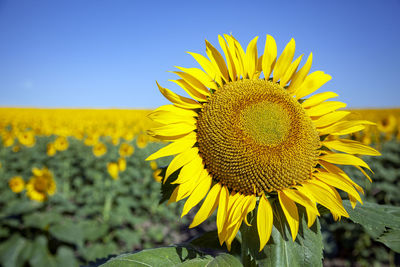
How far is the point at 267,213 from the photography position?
4.01 feet

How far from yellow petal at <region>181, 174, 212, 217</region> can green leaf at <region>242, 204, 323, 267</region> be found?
0.87ft

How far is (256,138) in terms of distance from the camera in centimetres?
141

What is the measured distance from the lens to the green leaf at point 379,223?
125cm

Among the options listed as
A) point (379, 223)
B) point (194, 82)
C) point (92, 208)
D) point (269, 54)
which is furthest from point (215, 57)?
point (92, 208)

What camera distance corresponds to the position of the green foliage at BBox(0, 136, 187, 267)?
5.11 m

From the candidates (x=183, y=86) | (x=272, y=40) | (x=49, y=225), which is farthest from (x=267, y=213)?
(x=49, y=225)

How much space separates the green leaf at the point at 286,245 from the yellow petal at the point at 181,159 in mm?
421

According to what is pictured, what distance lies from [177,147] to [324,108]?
2.64 ft

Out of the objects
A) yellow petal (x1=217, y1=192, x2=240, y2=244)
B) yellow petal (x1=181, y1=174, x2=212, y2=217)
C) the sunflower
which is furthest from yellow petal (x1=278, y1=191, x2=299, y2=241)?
yellow petal (x1=181, y1=174, x2=212, y2=217)

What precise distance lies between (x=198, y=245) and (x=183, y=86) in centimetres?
90

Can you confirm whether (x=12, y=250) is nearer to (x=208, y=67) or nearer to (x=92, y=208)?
(x=92, y=208)

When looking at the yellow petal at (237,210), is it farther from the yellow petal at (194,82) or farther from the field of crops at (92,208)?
the yellow petal at (194,82)

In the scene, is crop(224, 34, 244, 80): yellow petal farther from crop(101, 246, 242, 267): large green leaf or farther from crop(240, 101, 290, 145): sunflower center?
crop(101, 246, 242, 267): large green leaf

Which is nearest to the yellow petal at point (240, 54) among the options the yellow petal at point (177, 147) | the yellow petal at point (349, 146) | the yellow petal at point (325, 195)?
the yellow petal at point (177, 147)
